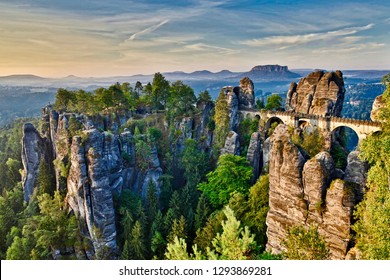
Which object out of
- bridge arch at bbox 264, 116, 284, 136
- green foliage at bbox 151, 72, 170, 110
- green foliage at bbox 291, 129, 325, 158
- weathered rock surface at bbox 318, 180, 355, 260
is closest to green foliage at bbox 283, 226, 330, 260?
weathered rock surface at bbox 318, 180, 355, 260

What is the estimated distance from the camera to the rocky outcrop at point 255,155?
2683 centimetres

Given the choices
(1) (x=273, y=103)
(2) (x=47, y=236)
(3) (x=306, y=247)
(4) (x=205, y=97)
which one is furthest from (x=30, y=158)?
(3) (x=306, y=247)

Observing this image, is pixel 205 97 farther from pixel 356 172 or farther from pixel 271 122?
pixel 356 172

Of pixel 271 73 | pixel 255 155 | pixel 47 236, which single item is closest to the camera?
pixel 47 236

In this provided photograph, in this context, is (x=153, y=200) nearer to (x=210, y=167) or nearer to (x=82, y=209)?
(x=82, y=209)

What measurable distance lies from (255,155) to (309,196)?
1247 centimetres

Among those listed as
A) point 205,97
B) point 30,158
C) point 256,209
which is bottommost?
point 256,209

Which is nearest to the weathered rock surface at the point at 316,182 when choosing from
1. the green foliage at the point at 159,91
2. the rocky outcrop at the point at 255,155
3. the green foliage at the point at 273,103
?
the rocky outcrop at the point at 255,155

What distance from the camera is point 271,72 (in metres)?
35.7

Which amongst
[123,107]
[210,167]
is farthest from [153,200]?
[123,107]

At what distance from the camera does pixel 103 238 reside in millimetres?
21438

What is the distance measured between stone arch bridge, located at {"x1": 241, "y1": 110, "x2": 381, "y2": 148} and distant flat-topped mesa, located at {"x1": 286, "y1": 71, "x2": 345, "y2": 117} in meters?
0.90

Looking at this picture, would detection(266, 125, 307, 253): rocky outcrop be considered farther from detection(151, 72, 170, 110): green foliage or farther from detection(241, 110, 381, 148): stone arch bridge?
detection(151, 72, 170, 110): green foliage

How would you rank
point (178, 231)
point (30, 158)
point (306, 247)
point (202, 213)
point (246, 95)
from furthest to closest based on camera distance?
point (246, 95)
point (30, 158)
point (202, 213)
point (178, 231)
point (306, 247)
